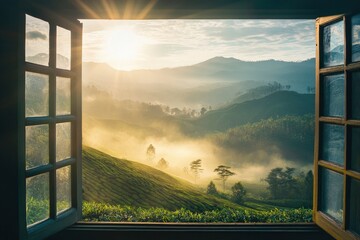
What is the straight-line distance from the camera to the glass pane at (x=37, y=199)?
1537 mm

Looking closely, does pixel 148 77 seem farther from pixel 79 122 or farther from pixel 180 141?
pixel 79 122

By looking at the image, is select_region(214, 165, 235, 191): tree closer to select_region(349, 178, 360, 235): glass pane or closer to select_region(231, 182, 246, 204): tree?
select_region(231, 182, 246, 204): tree

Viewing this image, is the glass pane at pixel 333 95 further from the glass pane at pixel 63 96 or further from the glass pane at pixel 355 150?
the glass pane at pixel 63 96

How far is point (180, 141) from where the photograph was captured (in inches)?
739

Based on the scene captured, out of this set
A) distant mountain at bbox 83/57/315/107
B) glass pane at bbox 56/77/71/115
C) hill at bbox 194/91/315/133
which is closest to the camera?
glass pane at bbox 56/77/71/115

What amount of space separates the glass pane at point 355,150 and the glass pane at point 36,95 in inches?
53.4

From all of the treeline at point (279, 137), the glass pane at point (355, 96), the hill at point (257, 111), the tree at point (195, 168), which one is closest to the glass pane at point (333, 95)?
the glass pane at point (355, 96)

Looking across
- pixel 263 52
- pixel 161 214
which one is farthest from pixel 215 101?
pixel 161 214

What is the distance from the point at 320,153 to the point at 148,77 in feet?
56.2

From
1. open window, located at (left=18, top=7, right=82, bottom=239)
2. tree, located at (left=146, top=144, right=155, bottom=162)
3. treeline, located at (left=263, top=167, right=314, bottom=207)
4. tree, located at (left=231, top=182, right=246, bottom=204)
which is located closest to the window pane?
open window, located at (left=18, top=7, right=82, bottom=239)

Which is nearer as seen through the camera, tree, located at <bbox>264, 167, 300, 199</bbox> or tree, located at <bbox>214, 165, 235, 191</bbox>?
tree, located at <bbox>264, 167, 300, 199</bbox>

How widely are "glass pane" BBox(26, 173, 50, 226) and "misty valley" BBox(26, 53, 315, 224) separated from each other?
233 inches

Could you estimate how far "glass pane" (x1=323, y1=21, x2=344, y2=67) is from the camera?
1.71m

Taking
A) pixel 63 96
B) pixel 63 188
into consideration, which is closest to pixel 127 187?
pixel 63 188
